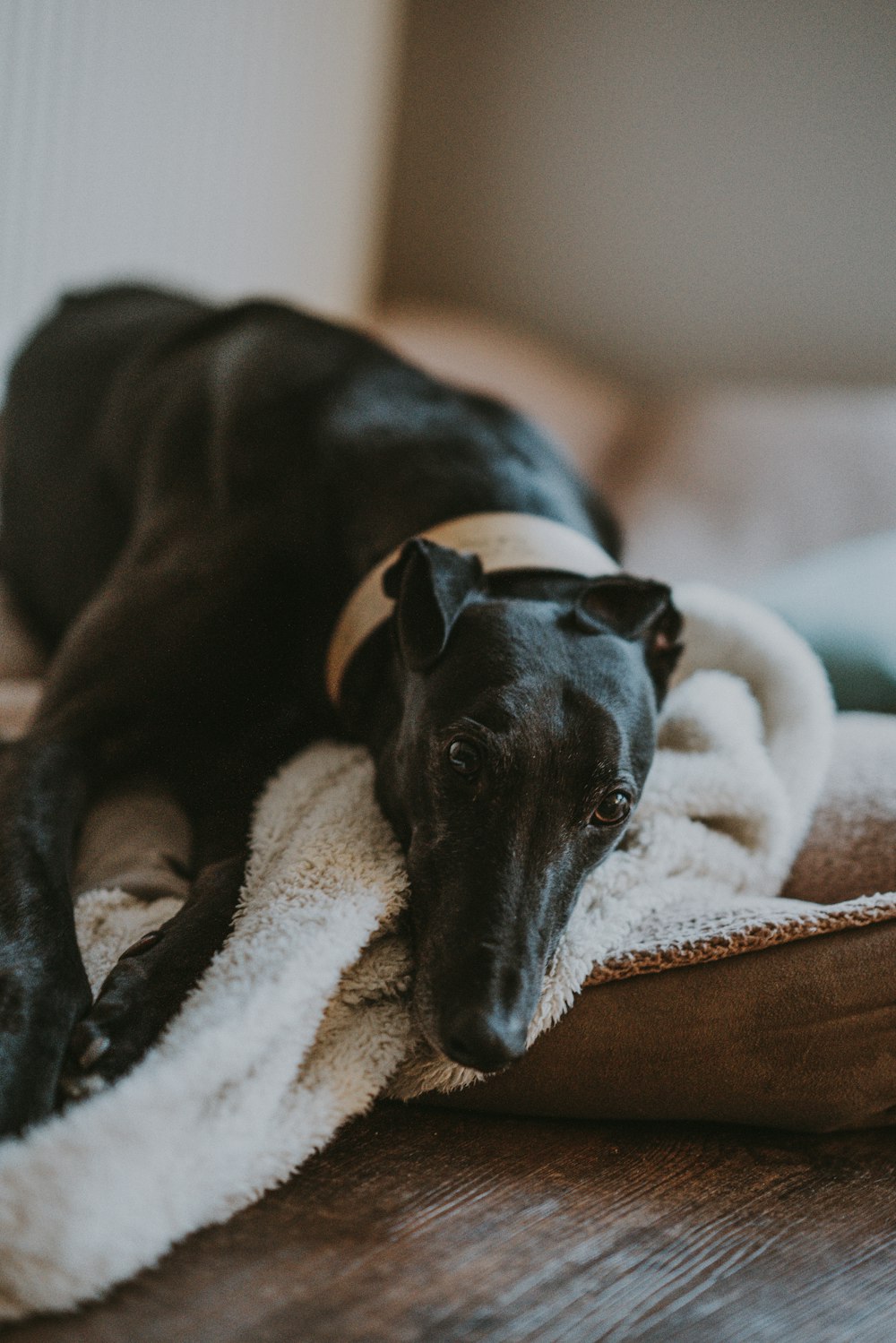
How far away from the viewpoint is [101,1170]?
0.83 m

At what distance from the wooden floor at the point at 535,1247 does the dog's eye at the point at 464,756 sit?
34cm

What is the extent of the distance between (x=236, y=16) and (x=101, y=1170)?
3.04 metres

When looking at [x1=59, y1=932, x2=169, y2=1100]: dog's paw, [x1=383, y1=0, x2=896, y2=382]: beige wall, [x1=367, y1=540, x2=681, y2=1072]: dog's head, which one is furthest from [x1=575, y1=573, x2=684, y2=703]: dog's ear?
[x1=383, y1=0, x2=896, y2=382]: beige wall

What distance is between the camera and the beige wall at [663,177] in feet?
11.0

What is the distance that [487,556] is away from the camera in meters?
1.39

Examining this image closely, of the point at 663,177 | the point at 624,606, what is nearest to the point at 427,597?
the point at 624,606

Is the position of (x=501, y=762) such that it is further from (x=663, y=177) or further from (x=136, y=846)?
(x=663, y=177)

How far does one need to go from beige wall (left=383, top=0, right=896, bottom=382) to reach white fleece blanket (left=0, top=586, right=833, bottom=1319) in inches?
91.1

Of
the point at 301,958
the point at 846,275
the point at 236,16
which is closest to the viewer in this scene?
the point at 301,958

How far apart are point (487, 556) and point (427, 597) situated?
147mm

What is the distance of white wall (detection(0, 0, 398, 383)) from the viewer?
94.5 inches

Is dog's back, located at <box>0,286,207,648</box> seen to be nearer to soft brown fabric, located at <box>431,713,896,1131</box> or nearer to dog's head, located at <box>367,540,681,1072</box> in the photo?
dog's head, located at <box>367,540,681,1072</box>

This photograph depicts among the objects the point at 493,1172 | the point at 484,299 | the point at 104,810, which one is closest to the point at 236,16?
the point at 484,299

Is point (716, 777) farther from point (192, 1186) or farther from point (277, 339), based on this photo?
point (277, 339)
